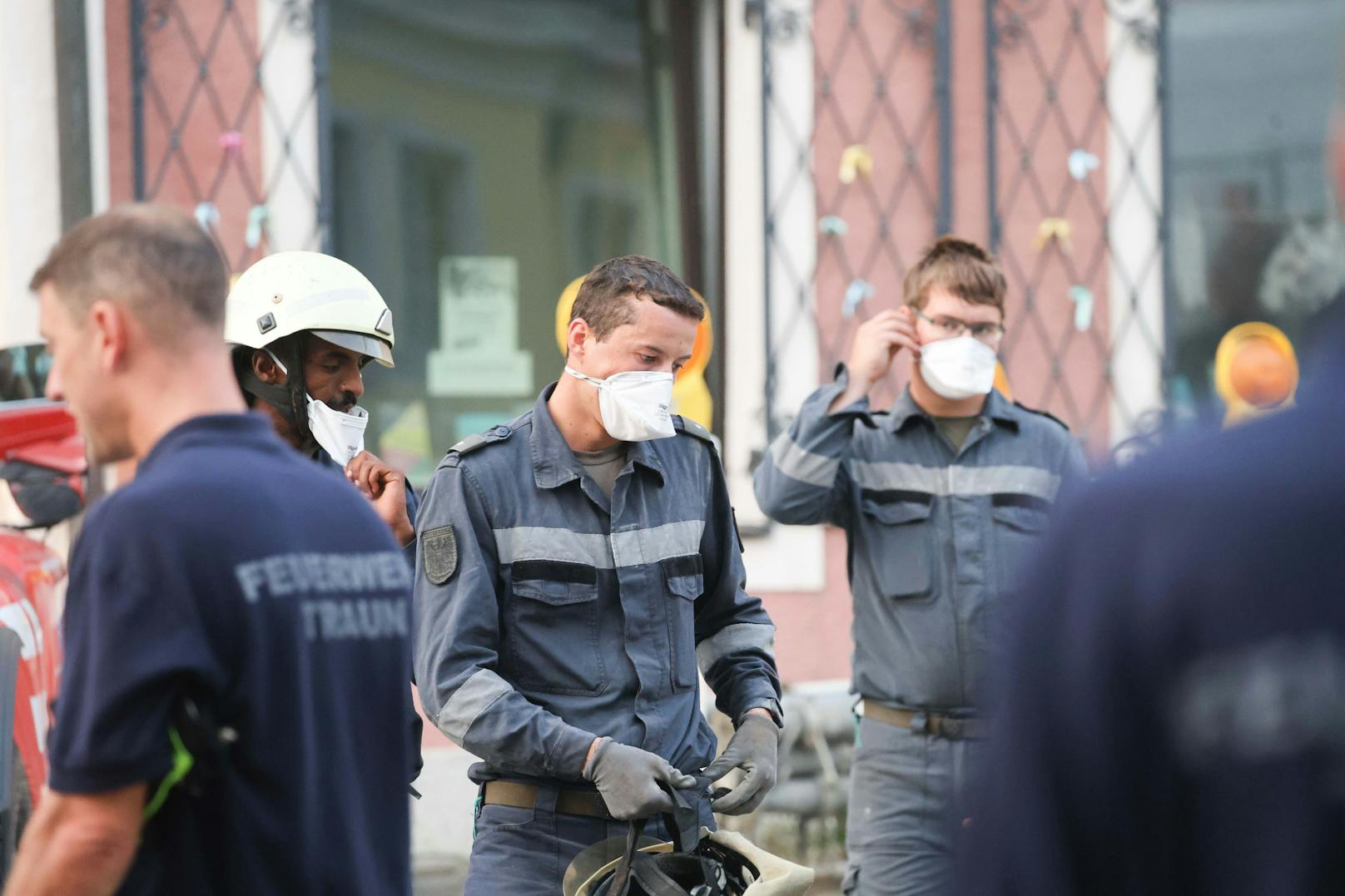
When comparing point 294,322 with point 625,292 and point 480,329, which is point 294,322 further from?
point 480,329

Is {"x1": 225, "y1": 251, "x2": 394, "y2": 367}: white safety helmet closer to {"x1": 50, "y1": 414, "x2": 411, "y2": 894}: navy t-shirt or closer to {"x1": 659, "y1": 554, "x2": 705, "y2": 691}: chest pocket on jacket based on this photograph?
{"x1": 659, "y1": 554, "x2": 705, "y2": 691}: chest pocket on jacket

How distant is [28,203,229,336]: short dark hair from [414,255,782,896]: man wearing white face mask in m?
1.08

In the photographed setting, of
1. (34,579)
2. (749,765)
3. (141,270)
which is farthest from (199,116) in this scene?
(141,270)

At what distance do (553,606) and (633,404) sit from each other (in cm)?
43

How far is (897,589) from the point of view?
12.9 feet

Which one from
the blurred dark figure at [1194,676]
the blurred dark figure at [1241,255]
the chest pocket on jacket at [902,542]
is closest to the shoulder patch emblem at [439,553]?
the chest pocket on jacket at [902,542]

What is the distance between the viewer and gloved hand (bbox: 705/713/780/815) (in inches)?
119

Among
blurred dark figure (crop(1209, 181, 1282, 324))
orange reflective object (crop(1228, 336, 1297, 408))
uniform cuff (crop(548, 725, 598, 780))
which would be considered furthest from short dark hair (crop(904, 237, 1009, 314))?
blurred dark figure (crop(1209, 181, 1282, 324))

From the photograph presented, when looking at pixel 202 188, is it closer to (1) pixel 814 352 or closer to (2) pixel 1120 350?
(1) pixel 814 352

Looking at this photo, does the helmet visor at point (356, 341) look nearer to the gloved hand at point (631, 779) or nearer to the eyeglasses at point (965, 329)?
A: the gloved hand at point (631, 779)

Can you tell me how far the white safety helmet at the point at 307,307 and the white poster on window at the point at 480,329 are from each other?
3248 millimetres

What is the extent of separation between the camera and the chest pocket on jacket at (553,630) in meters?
3.05

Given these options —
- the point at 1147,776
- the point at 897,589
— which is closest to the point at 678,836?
the point at 897,589

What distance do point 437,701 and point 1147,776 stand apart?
7.03 ft
